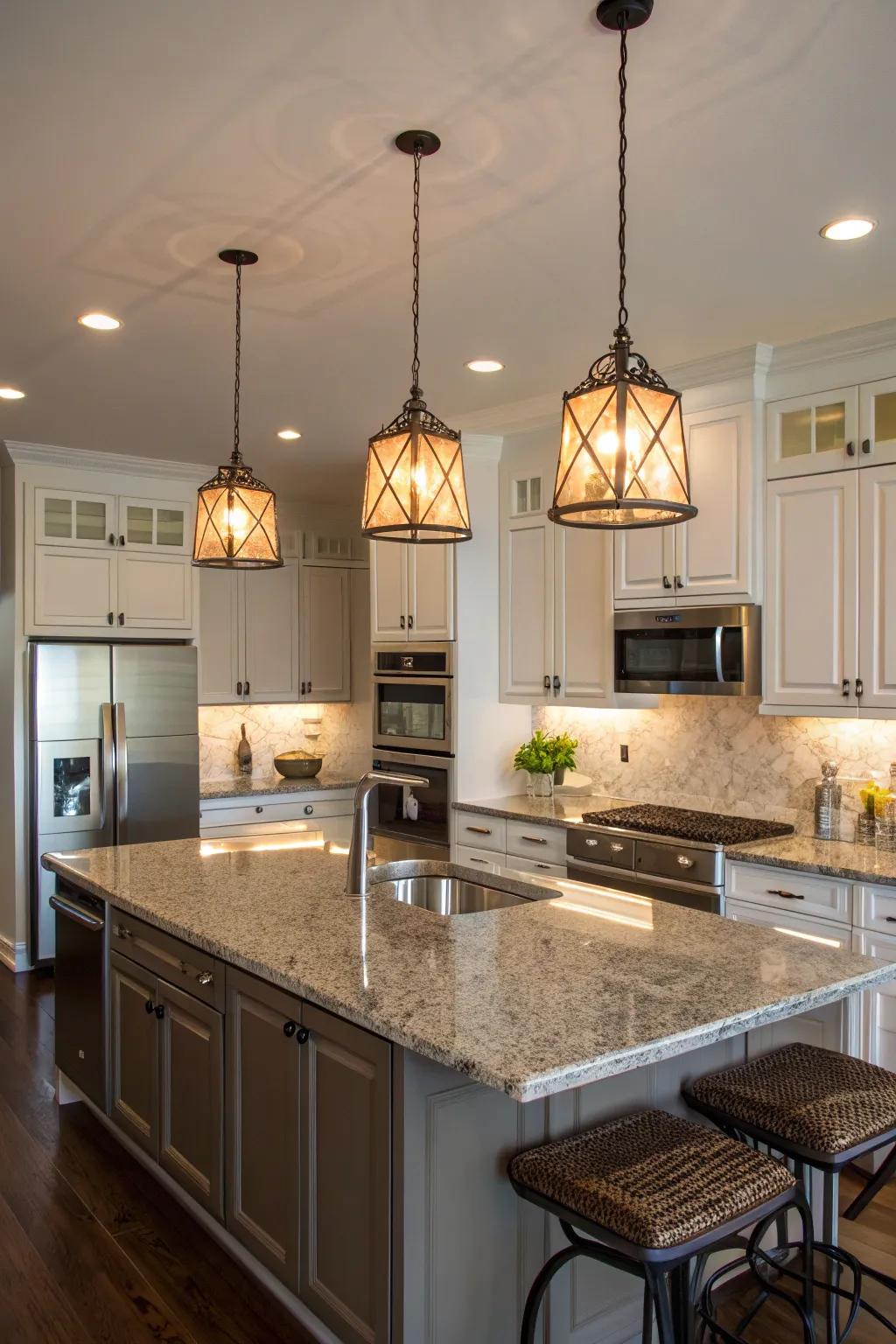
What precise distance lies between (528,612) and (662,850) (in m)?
1.48

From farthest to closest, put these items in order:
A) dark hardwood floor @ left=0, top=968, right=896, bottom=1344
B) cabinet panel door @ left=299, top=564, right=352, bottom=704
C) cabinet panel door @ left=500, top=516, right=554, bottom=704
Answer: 1. cabinet panel door @ left=299, top=564, right=352, bottom=704
2. cabinet panel door @ left=500, top=516, right=554, bottom=704
3. dark hardwood floor @ left=0, top=968, right=896, bottom=1344

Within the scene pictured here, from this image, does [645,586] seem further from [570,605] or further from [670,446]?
[670,446]

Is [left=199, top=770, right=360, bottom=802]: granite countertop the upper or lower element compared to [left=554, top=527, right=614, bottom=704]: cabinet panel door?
lower

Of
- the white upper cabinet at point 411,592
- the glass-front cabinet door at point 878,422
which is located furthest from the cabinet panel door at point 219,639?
the glass-front cabinet door at point 878,422

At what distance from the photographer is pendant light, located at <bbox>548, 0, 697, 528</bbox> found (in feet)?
5.86

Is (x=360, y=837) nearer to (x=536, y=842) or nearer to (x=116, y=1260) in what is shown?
(x=116, y=1260)

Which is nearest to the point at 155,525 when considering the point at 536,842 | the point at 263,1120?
the point at 536,842

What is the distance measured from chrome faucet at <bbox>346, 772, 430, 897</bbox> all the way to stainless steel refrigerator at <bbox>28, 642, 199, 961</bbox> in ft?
9.05

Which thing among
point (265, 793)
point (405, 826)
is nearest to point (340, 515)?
point (265, 793)

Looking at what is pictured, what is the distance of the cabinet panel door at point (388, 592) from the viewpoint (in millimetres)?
5203

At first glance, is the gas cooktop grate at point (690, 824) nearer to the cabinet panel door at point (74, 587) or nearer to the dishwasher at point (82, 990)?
the dishwasher at point (82, 990)

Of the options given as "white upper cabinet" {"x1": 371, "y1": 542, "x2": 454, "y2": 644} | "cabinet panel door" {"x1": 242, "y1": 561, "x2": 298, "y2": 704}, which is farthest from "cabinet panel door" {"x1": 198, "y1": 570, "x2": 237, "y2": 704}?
"white upper cabinet" {"x1": 371, "y1": 542, "x2": 454, "y2": 644}

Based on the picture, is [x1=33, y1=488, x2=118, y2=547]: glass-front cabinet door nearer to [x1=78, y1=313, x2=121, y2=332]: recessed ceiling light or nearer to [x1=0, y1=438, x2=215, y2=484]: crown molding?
[x1=0, y1=438, x2=215, y2=484]: crown molding

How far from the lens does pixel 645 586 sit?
4.21m
